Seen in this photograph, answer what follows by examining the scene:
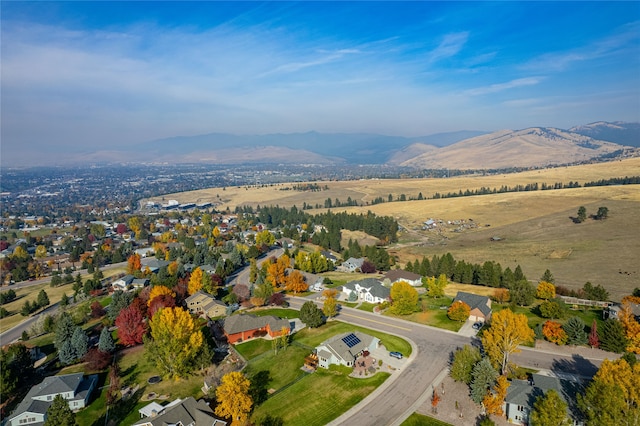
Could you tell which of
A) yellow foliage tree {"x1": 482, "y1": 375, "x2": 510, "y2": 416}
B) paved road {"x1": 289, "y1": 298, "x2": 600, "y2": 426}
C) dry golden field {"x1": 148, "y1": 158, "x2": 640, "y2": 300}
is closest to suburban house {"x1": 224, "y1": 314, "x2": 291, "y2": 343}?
paved road {"x1": 289, "y1": 298, "x2": 600, "y2": 426}

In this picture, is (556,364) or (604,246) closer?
(556,364)

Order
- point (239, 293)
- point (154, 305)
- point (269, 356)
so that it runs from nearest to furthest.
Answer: point (269, 356), point (154, 305), point (239, 293)

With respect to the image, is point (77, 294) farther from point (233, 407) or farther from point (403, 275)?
point (403, 275)

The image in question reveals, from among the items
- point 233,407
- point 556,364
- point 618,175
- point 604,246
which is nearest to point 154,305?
point 233,407

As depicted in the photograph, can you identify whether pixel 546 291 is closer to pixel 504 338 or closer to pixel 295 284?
pixel 504 338

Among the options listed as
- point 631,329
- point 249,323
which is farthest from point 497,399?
point 249,323
